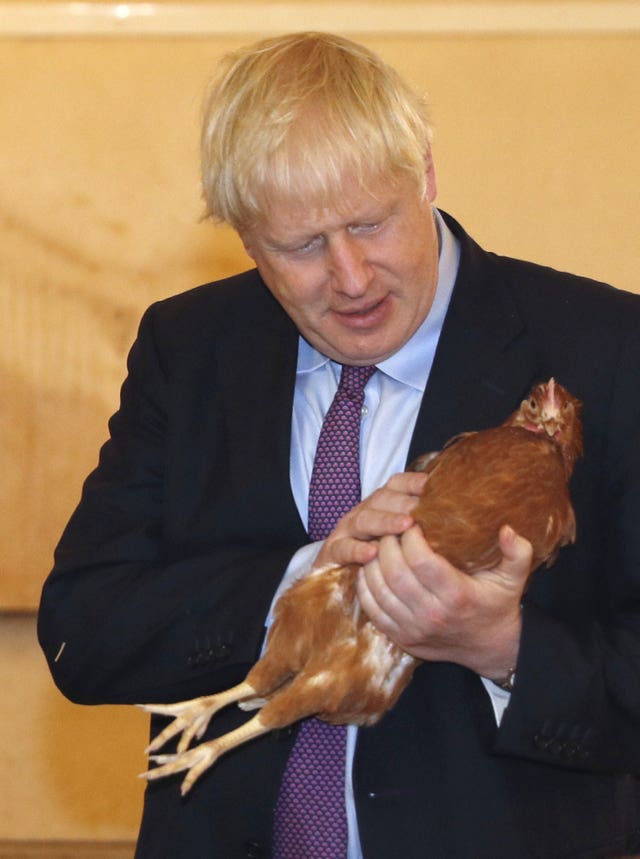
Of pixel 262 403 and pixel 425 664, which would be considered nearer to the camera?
pixel 425 664

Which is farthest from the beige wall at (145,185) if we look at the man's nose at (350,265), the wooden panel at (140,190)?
the man's nose at (350,265)

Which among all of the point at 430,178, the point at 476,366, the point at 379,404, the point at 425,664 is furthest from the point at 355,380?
the point at 425,664

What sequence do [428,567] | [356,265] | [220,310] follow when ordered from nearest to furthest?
[428,567]
[356,265]
[220,310]

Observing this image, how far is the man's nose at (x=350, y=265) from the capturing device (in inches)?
60.1

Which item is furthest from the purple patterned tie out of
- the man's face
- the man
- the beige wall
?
the beige wall

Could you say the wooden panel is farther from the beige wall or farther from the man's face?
the man's face

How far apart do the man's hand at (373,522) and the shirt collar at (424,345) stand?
268 mm

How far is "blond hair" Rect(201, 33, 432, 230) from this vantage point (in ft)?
4.93

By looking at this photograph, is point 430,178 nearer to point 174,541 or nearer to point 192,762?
point 174,541

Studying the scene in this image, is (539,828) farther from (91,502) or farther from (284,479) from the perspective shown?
(91,502)

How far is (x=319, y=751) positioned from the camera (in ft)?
5.08

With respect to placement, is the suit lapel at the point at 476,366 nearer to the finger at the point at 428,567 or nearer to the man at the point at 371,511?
the man at the point at 371,511

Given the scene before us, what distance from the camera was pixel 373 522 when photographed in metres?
1.36

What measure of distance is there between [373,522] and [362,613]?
0.38ft
